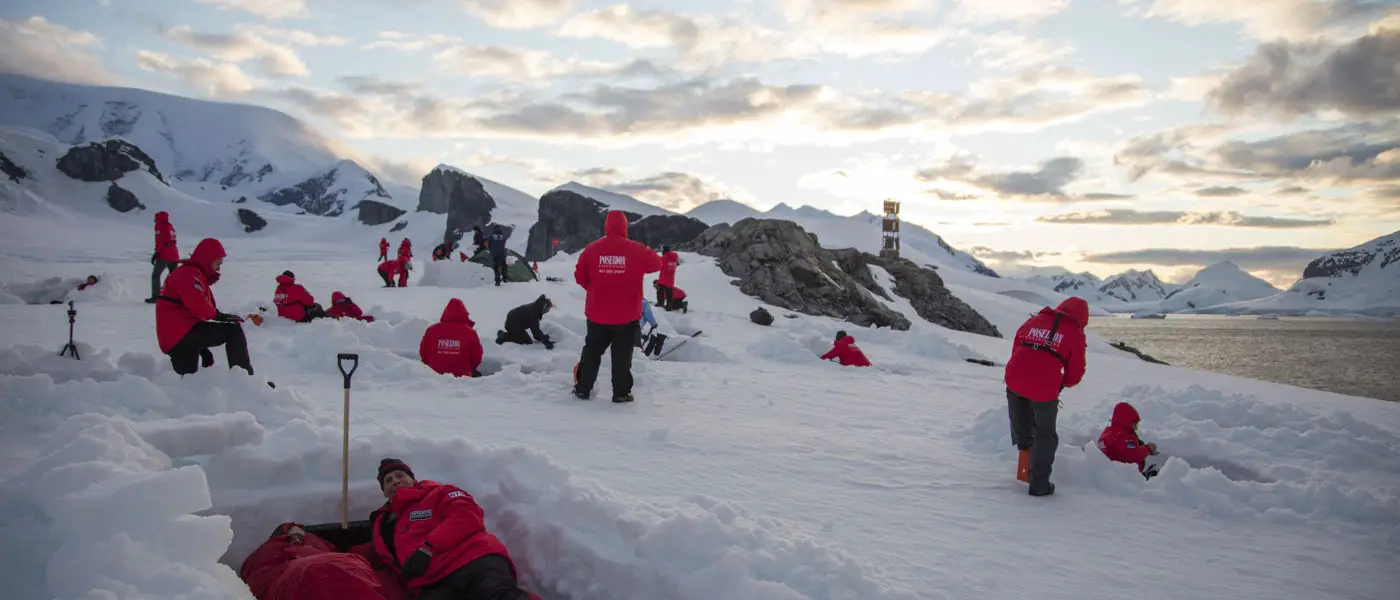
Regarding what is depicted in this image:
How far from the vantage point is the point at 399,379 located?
24.6 ft

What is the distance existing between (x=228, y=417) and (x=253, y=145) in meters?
216

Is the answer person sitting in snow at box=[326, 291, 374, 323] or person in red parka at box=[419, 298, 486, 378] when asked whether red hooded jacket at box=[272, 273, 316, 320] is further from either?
person in red parka at box=[419, 298, 486, 378]

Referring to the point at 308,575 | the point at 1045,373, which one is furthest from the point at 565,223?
the point at 308,575

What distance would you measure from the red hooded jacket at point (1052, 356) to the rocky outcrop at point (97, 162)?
80025 mm

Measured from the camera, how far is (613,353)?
704 centimetres

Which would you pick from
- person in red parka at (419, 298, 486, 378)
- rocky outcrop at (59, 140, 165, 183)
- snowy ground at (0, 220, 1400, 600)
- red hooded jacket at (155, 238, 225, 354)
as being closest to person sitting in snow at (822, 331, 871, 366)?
snowy ground at (0, 220, 1400, 600)

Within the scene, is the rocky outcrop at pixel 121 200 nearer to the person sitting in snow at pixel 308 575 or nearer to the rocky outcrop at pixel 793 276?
the rocky outcrop at pixel 793 276

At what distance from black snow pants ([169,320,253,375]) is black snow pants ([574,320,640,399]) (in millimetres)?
2734

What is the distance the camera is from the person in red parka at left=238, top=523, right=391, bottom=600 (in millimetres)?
2758

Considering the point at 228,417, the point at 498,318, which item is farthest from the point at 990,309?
the point at 228,417

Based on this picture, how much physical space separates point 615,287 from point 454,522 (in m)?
3.74

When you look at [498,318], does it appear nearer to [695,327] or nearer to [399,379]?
[695,327]

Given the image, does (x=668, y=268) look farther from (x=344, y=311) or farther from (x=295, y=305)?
(x=295, y=305)

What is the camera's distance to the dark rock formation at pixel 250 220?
72.8 metres
